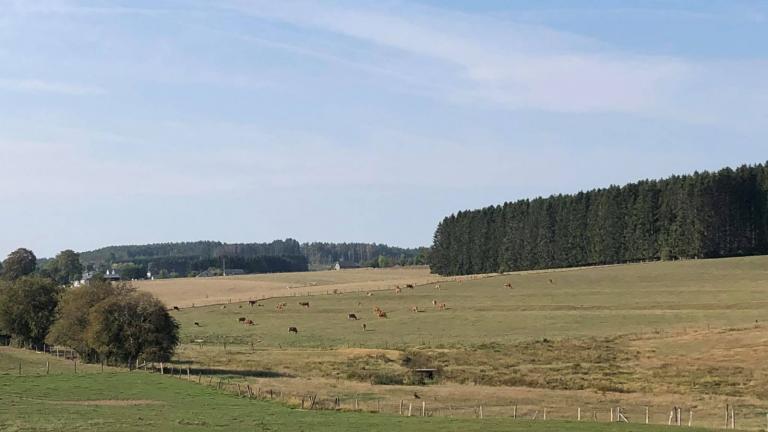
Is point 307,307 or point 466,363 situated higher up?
point 307,307

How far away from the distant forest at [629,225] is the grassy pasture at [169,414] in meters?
106

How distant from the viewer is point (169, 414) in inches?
1491

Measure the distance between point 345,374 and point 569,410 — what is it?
1959cm

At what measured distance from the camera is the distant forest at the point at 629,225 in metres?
138

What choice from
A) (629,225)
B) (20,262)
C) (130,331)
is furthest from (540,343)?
(20,262)

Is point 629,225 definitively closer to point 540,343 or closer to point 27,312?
point 540,343

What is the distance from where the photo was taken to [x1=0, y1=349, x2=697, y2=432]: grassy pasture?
33.7 m

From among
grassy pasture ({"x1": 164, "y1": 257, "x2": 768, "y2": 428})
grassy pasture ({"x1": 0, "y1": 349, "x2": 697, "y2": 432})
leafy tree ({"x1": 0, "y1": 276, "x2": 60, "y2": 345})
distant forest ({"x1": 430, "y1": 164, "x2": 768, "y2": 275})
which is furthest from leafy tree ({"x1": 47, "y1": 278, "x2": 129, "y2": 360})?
distant forest ({"x1": 430, "y1": 164, "x2": 768, "y2": 275})

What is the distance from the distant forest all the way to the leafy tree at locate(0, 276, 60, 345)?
92436 millimetres

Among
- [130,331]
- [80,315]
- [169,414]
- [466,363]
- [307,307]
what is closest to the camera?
[169,414]

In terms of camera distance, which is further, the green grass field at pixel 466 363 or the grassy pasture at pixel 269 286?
the grassy pasture at pixel 269 286

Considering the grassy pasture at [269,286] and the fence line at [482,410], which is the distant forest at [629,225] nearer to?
the grassy pasture at [269,286]

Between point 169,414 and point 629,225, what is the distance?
12123 centimetres

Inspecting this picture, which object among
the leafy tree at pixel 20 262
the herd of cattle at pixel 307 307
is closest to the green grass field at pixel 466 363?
the herd of cattle at pixel 307 307
